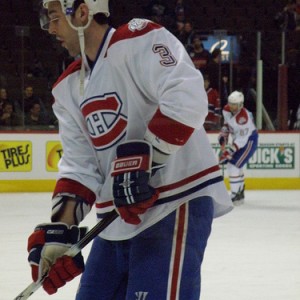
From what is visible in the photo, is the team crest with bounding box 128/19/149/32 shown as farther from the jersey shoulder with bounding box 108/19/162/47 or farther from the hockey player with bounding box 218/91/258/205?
the hockey player with bounding box 218/91/258/205

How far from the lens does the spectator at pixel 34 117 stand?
32.2 ft

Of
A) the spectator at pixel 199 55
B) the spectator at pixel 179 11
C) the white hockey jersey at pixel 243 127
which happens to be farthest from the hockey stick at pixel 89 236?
the spectator at pixel 179 11

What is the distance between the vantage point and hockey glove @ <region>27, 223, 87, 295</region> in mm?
2309

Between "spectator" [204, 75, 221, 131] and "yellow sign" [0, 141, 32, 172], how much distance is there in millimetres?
2033

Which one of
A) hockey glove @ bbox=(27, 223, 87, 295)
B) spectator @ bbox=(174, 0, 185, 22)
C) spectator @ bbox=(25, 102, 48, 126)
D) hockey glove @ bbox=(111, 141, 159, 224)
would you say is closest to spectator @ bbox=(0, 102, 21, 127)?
spectator @ bbox=(25, 102, 48, 126)

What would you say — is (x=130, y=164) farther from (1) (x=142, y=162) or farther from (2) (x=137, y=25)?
(2) (x=137, y=25)

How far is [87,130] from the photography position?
2.43m

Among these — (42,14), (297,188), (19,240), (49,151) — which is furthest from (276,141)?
(42,14)

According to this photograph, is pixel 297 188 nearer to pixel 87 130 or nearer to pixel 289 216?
Result: pixel 289 216

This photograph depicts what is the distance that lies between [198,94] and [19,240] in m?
4.10

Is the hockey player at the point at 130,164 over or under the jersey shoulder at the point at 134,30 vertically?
under

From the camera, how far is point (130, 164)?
2184mm

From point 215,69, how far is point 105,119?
26.2ft

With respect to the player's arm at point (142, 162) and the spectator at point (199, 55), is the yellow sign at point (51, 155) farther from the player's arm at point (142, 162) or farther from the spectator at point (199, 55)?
the player's arm at point (142, 162)
